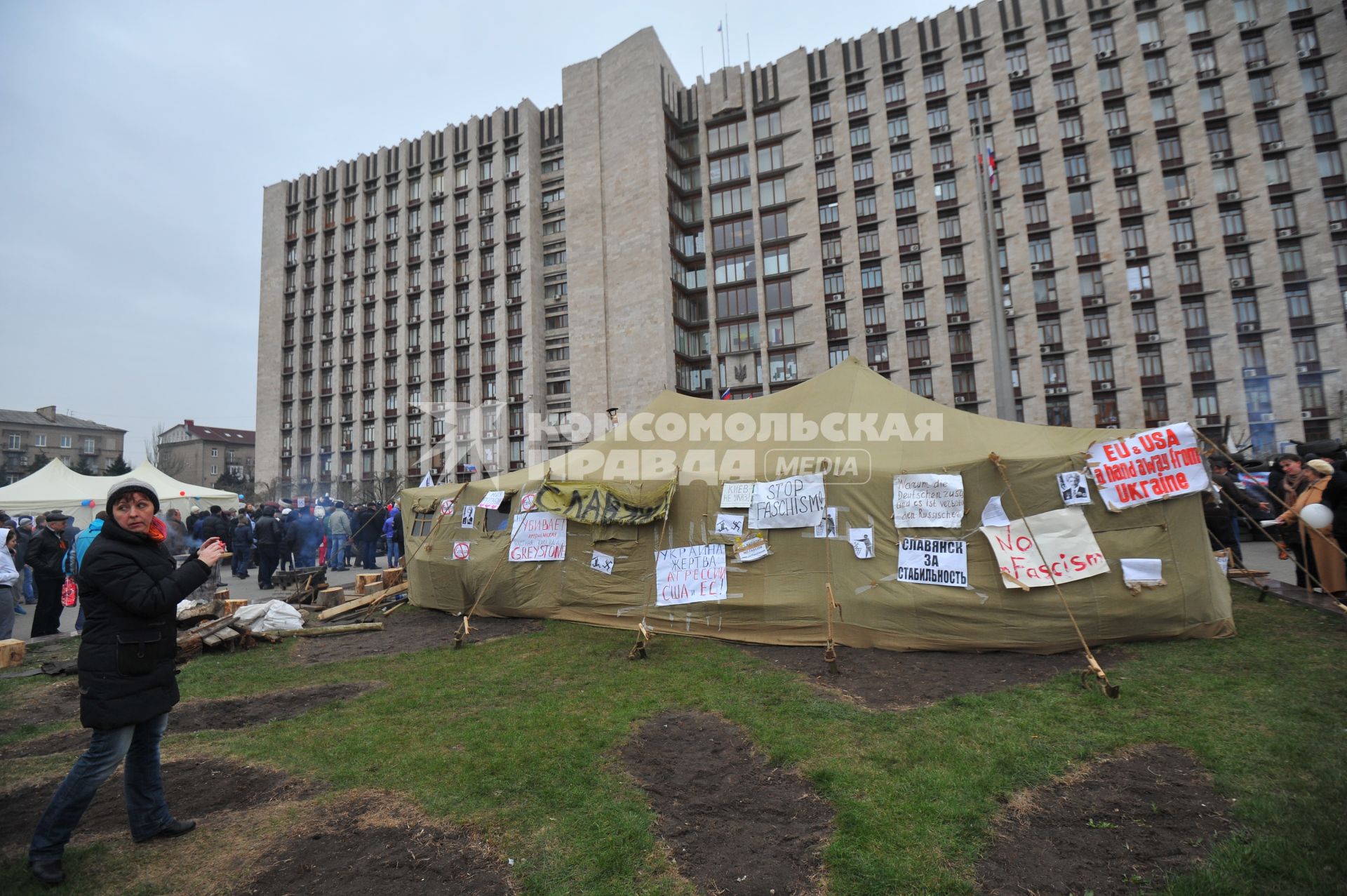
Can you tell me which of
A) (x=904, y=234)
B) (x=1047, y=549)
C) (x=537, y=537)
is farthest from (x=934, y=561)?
(x=904, y=234)

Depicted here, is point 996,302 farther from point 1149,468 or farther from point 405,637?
point 405,637

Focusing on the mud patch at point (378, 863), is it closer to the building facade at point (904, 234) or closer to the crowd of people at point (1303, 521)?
the crowd of people at point (1303, 521)

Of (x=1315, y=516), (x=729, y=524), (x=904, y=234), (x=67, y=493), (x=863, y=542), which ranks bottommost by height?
(x=863, y=542)

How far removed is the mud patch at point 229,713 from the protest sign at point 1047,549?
7183mm

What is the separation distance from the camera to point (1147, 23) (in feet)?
130

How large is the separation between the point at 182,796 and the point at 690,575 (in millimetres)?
5618

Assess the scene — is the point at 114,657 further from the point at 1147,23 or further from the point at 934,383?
the point at 1147,23

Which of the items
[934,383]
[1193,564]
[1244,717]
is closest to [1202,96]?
[934,383]

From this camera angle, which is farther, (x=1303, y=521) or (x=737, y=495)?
(x=737, y=495)

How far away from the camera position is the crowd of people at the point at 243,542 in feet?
34.0

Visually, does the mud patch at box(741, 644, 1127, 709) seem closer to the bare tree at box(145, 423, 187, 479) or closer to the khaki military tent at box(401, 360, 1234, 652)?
the khaki military tent at box(401, 360, 1234, 652)

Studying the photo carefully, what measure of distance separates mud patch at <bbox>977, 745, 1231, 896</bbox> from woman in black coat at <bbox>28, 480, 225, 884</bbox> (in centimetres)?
467

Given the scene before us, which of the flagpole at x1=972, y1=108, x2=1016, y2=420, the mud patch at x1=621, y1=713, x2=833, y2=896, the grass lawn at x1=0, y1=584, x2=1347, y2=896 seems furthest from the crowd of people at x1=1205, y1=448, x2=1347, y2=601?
the mud patch at x1=621, y1=713, x2=833, y2=896

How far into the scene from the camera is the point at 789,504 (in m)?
8.09
